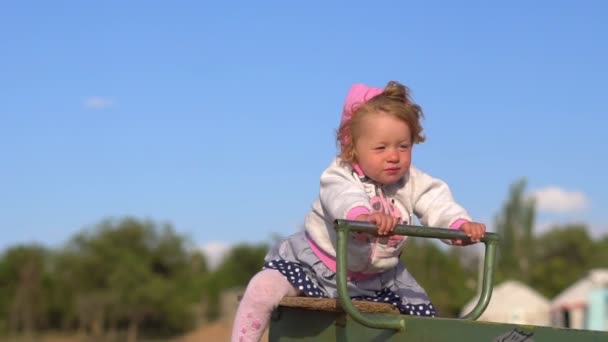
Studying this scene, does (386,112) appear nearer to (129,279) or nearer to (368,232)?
(368,232)

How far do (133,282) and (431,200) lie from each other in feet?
162

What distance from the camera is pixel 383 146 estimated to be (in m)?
4.74

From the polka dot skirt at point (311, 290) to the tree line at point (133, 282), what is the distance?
4556 centimetres

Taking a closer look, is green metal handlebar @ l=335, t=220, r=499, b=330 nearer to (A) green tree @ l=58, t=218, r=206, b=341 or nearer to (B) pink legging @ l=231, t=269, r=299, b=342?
(B) pink legging @ l=231, t=269, r=299, b=342

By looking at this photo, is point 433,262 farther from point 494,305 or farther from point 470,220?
point 470,220

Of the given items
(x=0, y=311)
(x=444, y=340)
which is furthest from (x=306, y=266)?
(x=0, y=311)

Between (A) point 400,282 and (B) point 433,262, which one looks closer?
(A) point 400,282

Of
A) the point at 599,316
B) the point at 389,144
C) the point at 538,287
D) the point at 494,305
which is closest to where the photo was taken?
the point at 389,144

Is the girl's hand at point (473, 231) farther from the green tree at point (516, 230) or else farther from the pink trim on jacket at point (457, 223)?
the green tree at point (516, 230)

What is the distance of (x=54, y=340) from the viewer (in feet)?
180

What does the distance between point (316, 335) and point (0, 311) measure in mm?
51794

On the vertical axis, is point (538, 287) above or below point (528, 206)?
below

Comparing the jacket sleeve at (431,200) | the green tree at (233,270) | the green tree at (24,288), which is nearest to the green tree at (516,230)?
the green tree at (233,270)

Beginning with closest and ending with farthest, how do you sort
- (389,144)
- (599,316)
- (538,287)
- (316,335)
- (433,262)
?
(316,335), (389,144), (599,316), (433,262), (538,287)
